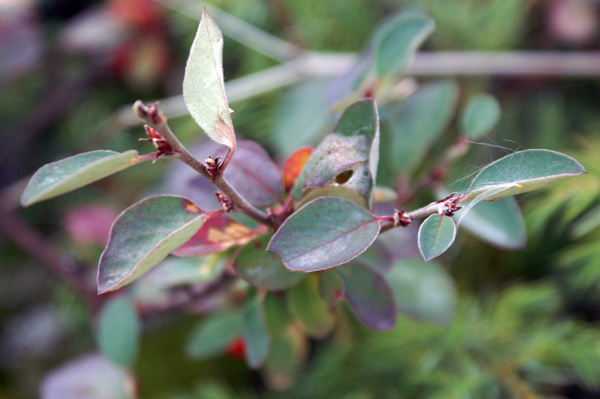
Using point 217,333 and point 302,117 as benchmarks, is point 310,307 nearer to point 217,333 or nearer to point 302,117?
point 217,333

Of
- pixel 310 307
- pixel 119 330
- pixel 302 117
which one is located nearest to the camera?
pixel 310 307

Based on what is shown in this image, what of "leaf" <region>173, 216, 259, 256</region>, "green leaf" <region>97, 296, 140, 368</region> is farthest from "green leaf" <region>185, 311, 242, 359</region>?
"leaf" <region>173, 216, 259, 256</region>

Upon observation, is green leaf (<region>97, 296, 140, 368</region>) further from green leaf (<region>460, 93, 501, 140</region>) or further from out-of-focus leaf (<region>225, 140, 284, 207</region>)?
green leaf (<region>460, 93, 501, 140</region>)

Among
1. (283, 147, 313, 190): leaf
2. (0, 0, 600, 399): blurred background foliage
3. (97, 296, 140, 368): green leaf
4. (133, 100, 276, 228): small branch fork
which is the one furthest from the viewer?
(0, 0, 600, 399): blurred background foliage

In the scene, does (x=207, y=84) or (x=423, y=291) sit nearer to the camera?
(x=207, y=84)

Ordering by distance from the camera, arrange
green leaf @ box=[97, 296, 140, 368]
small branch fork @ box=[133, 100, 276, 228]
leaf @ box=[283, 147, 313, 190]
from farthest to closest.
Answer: green leaf @ box=[97, 296, 140, 368], leaf @ box=[283, 147, 313, 190], small branch fork @ box=[133, 100, 276, 228]


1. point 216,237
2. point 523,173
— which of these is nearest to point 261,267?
point 216,237
